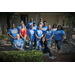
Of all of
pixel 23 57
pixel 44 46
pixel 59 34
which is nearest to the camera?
pixel 23 57

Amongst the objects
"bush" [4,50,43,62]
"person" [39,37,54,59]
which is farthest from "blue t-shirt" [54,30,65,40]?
"bush" [4,50,43,62]

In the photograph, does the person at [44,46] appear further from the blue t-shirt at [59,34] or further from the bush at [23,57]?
the blue t-shirt at [59,34]

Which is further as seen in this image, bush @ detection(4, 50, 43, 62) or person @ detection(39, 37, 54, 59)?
person @ detection(39, 37, 54, 59)

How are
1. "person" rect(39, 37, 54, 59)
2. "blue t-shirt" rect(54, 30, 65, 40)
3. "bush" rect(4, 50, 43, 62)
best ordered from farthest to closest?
"blue t-shirt" rect(54, 30, 65, 40) < "person" rect(39, 37, 54, 59) < "bush" rect(4, 50, 43, 62)

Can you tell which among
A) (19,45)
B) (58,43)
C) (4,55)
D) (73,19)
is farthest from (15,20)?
(73,19)

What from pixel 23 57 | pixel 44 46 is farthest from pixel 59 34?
pixel 23 57

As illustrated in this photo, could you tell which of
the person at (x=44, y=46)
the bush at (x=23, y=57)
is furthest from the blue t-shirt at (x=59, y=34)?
the bush at (x=23, y=57)

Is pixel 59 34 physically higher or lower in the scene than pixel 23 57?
higher

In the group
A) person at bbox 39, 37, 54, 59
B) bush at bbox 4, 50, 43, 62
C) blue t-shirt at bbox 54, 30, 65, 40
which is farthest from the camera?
blue t-shirt at bbox 54, 30, 65, 40

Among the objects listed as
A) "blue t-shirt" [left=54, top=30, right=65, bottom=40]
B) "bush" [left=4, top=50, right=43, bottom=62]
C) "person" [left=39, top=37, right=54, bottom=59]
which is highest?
"blue t-shirt" [left=54, top=30, right=65, bottom=40]

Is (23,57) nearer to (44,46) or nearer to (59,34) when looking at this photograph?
Answer: (44,46)

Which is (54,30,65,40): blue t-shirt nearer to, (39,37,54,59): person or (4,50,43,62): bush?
(39,37,54,59): person
